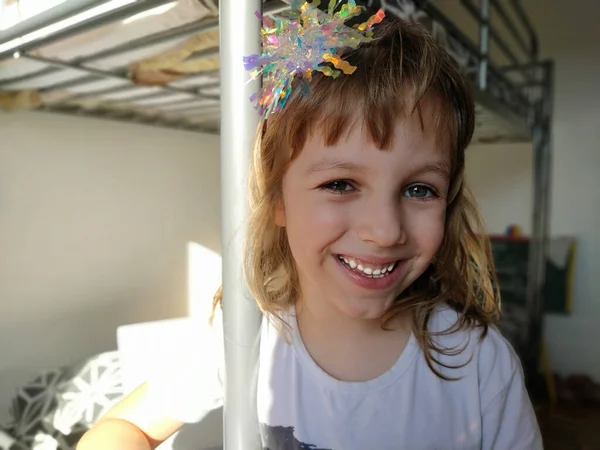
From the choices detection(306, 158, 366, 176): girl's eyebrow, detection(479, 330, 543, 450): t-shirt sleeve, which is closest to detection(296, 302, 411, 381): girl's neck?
detection(479, 330, 543, 450): t-shirt sleeve

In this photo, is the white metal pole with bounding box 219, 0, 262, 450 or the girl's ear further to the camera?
the girl's ear

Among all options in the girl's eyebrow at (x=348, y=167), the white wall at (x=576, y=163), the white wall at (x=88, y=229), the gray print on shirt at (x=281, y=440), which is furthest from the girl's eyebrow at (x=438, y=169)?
the white wall at (x=576, y=163)

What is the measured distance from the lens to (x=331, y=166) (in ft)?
1.68

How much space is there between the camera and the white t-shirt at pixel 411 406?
610 mm

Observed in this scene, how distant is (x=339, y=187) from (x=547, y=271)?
7.64 ft

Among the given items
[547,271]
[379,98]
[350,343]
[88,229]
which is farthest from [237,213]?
[547,271]

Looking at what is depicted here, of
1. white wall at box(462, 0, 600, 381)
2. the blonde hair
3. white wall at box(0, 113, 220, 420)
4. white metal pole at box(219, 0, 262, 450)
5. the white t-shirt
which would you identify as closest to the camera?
white metal pole at box(219, 0, 262, 450)

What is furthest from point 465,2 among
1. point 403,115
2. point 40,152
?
point 40,152

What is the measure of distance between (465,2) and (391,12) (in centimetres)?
54

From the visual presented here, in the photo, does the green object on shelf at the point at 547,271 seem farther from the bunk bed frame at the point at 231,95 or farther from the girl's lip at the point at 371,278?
the girl's lip at the point at 371,278

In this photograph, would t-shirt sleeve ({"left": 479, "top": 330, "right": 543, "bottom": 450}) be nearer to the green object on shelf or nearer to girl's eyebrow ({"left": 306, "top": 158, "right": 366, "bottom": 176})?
girl's eyebrow ({"left": 306, "top": 158, "right": 366, "bottom": 176})

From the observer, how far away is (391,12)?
0.69 metres

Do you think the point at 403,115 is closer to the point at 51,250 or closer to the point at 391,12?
the point at 391,12

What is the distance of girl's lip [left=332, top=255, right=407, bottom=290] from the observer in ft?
1.82
